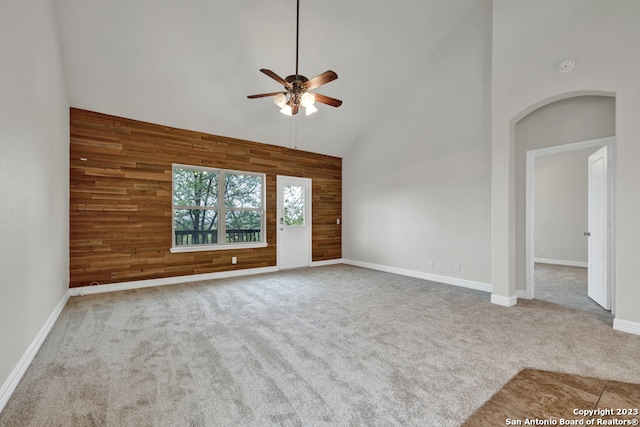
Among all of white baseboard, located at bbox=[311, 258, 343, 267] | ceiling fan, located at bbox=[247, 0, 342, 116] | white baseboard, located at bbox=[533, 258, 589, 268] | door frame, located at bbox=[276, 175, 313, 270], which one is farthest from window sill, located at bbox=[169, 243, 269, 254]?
white baseboard, located at bbox=[533, 258, 589, 268]

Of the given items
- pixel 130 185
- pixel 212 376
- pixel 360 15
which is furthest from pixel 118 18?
pixel 212 376

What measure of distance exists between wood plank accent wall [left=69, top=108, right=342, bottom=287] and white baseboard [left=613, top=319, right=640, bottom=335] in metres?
5.21

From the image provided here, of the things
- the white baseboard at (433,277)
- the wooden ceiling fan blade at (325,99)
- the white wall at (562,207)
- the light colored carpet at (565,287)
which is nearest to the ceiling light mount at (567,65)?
the wooden ceiling fan blade at (325,99)

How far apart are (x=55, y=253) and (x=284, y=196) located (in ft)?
12.8

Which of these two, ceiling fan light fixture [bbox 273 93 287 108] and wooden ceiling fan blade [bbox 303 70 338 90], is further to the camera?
ceiling fan light fixture [bbox 273 93 287 108]

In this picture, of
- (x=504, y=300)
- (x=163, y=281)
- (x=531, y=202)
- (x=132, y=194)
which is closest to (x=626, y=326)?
(x=504, y=300)

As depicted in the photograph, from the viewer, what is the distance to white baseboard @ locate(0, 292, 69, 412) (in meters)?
1.83

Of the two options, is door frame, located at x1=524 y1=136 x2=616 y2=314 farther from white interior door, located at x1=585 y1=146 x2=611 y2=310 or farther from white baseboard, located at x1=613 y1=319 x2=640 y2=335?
white baseboard, located at x1=613 y1=319 x2=640 y2=335

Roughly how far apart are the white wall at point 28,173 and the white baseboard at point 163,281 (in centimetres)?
80

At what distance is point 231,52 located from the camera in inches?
166

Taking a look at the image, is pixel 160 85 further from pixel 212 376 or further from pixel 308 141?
pixel 212 376

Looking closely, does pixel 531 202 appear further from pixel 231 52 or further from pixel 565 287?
pixel 231 52

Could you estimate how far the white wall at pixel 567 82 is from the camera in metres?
2.88

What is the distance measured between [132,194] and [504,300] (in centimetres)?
564
